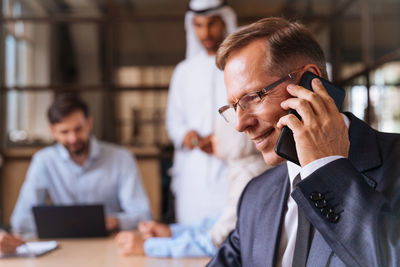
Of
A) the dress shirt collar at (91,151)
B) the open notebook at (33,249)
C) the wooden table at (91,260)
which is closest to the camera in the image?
the wooden table at (91,260)

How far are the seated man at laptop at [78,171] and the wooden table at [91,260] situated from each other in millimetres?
983

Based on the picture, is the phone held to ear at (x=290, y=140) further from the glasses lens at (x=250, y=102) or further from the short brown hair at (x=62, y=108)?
the short brown hair at (x=62, y=108)

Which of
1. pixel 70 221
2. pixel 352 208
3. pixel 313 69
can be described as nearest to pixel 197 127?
pixel 70 221

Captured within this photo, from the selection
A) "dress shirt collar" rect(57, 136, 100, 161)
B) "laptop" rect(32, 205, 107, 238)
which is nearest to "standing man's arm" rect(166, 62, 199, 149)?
"dress shirt collar" rect(57, 136, 100, 161)

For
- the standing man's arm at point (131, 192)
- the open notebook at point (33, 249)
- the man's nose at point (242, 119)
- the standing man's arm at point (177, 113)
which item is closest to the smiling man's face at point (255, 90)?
the man's nose at point (242, 119)

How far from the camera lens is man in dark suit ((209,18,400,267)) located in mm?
980

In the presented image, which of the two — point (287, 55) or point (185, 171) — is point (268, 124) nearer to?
point (287, 55)

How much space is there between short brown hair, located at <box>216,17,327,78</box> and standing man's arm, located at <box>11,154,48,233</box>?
1989 mm

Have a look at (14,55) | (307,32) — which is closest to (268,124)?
(307,32)

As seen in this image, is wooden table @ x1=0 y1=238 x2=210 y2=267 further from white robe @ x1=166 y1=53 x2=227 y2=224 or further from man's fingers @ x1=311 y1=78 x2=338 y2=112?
white robe @ x1=166 y1=53 x2=227 y2=224

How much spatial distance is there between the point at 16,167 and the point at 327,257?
425cm

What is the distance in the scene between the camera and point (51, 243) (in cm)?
205

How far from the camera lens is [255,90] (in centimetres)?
127

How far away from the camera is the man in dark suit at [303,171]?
98 centimetres
